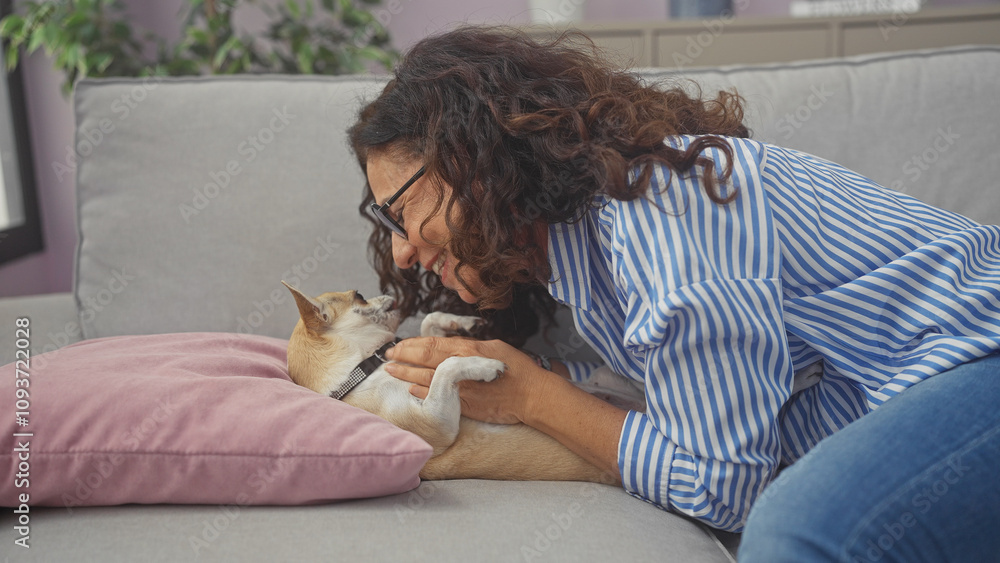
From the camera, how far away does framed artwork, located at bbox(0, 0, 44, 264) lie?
279 centimetres

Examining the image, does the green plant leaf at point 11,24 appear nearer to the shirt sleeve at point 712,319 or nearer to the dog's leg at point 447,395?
the dog's leg at point 447,395

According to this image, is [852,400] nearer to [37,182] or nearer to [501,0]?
[501,0]

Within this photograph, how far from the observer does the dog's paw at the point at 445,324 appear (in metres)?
1.37

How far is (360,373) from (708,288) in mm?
635

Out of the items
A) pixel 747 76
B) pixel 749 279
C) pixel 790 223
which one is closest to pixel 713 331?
pixel 749 279

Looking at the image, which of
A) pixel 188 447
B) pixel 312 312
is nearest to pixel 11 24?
pixel 312 312

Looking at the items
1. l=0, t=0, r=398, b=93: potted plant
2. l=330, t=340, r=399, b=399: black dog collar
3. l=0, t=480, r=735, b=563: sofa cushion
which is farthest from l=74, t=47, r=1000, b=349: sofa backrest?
l=0, t=0, r=398, b=93: potted plant

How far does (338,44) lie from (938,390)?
264 cm

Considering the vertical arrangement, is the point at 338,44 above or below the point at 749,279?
above

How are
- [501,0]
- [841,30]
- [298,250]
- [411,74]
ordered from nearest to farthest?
1. [411,74]
2. [298,250]
3. [841,30]
4. [501,0]

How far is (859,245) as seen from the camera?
3.22 ft

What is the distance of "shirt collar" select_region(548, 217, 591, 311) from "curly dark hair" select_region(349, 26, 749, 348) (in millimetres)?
32

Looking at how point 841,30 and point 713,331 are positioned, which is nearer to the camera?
point 713,331

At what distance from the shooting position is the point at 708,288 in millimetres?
860
